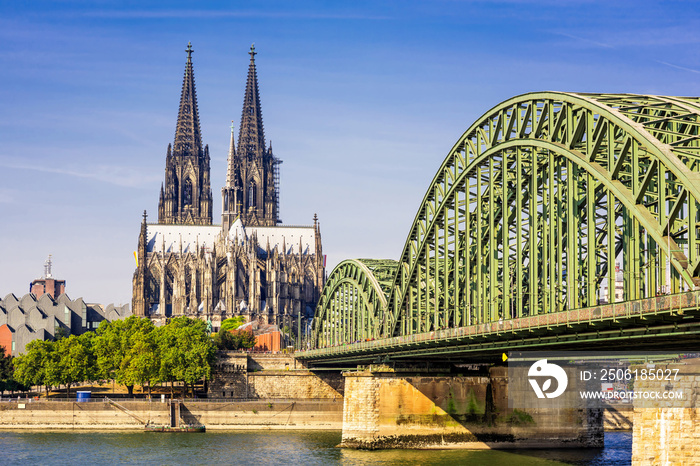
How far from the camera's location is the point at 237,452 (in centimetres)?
7581

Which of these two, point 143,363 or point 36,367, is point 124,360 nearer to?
point 143,363

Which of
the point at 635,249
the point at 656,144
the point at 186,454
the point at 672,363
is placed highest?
the point at 656,144

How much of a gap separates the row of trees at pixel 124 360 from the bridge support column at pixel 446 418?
3979 centimetres

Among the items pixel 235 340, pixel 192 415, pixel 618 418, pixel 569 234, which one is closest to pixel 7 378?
pixel 192 415

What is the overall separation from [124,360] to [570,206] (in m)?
72.5

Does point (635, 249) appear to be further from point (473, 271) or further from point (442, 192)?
point (442, 192)

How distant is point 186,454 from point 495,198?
29574mm

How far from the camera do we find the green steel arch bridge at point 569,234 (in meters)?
39.3

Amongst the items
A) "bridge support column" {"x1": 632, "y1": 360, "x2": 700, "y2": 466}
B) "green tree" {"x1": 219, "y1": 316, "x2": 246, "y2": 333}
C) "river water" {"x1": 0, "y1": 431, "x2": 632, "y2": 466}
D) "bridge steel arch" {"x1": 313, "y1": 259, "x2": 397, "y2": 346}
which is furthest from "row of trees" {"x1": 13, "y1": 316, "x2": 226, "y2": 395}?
"bridge support column" {"x1": 632, "y1": 360, "x2": 700, "y2": 466}

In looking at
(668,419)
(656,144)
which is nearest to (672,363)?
(668,419)

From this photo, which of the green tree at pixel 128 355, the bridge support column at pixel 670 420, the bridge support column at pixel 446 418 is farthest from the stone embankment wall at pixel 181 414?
the bridge support column at pixel 670 420

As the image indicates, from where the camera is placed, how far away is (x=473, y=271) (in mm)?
66875

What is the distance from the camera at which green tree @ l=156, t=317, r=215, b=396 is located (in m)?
111

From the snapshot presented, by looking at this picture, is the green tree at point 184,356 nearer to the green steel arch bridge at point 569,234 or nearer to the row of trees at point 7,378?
the row of trees at point 7,378
